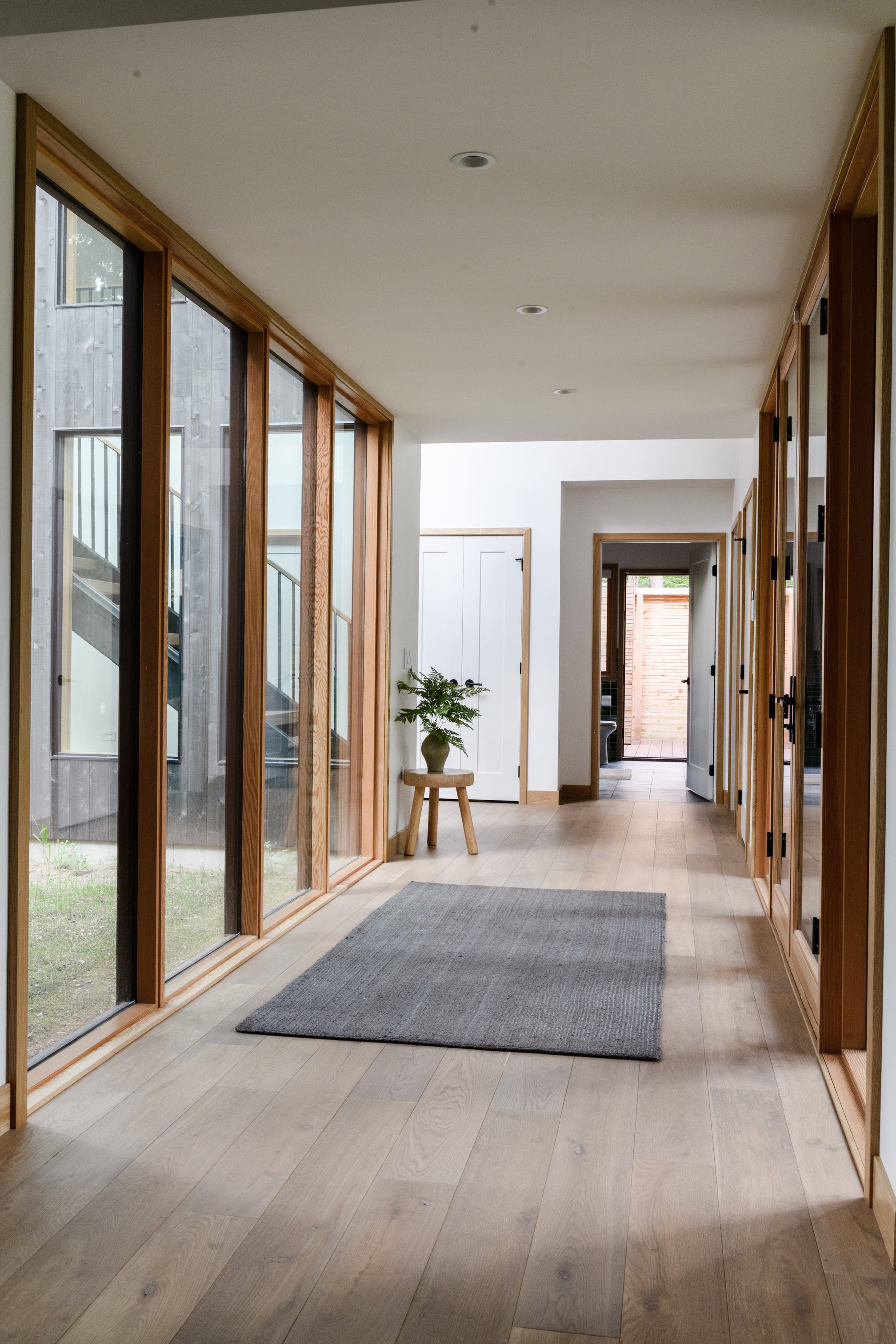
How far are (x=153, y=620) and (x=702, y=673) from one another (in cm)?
622

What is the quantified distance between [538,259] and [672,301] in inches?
23.8

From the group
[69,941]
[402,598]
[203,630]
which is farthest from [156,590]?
[402,598]

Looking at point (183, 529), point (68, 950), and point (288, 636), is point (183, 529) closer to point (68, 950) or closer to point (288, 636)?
point (288, 636)

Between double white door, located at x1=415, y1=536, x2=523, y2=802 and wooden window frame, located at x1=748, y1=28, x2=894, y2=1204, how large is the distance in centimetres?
401

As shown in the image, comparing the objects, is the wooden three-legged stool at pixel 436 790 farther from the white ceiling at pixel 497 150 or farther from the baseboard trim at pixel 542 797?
the white ceiling at pixel 497 150

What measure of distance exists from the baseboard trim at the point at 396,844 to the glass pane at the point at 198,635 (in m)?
1.88

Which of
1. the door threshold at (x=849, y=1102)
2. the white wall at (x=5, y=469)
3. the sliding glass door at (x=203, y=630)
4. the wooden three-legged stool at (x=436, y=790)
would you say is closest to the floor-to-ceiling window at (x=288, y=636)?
the sliding glass door at (x=203, y=630)

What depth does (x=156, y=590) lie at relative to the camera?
3.19 m

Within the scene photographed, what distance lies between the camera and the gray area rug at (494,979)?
10.3 ft

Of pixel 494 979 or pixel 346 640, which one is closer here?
pixel 494 979

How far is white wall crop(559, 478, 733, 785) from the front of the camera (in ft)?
26.5

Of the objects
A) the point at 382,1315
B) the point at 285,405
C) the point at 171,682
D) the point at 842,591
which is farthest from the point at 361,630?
the point at 382,1315

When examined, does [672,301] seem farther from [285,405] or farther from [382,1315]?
[382,1315]

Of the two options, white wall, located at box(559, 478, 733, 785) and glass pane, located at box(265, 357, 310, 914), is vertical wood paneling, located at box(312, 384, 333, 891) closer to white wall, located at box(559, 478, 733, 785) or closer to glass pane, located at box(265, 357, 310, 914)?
glass pane, located at box(265, 357, 310, 914)
